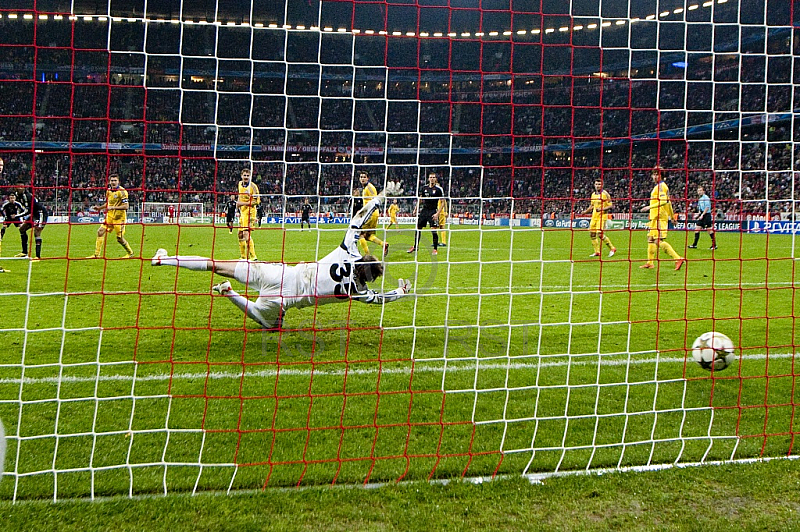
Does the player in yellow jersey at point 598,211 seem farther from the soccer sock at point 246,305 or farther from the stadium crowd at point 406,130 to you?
the soccer sock at point 246,305

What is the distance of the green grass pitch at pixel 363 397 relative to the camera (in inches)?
149

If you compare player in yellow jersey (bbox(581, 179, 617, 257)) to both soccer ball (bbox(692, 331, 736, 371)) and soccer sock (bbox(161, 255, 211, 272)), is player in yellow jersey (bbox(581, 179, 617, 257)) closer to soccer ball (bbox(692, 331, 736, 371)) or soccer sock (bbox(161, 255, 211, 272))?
soccer ball (bbox(692, 331, 736, 371))

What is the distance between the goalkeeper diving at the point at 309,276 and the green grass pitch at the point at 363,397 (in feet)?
1.30

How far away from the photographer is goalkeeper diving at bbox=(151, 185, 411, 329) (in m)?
5.98

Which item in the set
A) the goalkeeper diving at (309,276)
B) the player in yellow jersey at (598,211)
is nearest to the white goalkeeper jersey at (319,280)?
the goalkeeper diving at (309,276)

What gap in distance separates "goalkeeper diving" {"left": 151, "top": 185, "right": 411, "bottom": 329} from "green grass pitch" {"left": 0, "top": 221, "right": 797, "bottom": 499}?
0.40 m

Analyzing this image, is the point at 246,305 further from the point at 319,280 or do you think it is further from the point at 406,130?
the point at 406,130

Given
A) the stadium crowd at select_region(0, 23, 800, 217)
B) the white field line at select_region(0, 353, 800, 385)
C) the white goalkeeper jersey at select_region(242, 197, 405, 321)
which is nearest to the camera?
the white field line at select_region(0, 353, 800, 385)

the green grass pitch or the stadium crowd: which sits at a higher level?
the stadium crowd

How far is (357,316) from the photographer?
324 inches

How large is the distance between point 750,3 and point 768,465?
3033cm

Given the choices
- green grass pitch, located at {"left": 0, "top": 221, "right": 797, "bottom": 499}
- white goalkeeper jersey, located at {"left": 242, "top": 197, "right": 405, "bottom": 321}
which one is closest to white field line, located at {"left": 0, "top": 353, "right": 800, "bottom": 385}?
green grass pitch, located at {"left": 0, "top": 221, "right": 797, "bottom": 499}

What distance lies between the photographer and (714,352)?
17.7 ft

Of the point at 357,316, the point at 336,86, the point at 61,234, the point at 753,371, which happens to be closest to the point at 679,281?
the point at 753,371
